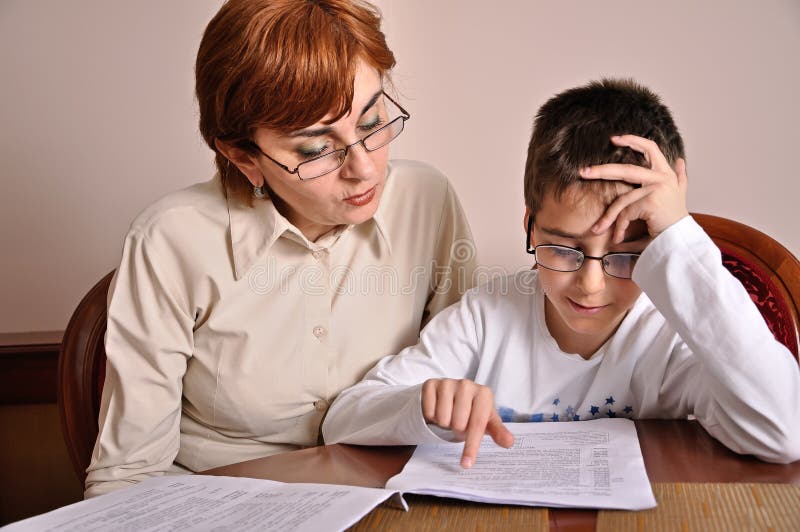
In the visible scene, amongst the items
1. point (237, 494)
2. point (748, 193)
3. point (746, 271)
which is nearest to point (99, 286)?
point (237, 494)

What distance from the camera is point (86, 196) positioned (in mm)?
2357

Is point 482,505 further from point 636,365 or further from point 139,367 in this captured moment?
point 139,367

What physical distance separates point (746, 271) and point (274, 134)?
96cm

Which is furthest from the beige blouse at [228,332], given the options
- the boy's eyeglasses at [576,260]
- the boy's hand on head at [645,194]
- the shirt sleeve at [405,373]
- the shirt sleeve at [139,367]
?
the boy's hand on head at [645,194]

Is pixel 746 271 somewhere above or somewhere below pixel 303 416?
above

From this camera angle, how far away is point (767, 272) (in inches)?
57.5

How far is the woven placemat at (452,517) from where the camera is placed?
857 millimetres

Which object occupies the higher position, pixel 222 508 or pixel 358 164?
pixel 358 164

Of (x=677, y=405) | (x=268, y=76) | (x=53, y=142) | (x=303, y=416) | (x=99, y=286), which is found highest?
(x=268, y=76)

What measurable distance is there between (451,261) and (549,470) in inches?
28.9

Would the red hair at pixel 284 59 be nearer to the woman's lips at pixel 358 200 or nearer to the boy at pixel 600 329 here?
the woman's lips at pixel 358 200

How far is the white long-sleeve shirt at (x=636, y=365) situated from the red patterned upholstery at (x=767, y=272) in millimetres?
281

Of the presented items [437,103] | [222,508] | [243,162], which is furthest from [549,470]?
[437,103]

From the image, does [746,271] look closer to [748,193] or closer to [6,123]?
[748,193]
